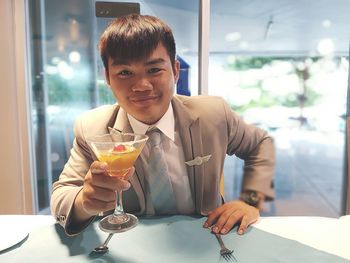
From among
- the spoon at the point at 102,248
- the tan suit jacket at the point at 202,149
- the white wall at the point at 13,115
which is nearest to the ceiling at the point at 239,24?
the white wall at the point at 13,115

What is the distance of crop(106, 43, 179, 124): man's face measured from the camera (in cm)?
101

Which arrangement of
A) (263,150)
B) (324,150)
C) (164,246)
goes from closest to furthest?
(164,246)
(263,150)
(324,150)

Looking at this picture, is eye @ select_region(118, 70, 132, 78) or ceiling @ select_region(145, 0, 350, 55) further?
ceiling @ select_region(145, 0, 350, 55)

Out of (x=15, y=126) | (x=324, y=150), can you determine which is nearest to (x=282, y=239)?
(x=15, y=126)

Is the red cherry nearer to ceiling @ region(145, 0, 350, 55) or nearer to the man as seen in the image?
the man

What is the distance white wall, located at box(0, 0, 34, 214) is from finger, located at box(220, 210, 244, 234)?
6.99 ft

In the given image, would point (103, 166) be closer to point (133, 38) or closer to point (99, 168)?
point (99, 168)

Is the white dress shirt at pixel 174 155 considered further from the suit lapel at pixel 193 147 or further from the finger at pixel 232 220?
the finger at pixel 232 220

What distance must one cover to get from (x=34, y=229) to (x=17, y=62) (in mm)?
1926

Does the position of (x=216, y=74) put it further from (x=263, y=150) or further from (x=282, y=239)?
(x=282, y=239)

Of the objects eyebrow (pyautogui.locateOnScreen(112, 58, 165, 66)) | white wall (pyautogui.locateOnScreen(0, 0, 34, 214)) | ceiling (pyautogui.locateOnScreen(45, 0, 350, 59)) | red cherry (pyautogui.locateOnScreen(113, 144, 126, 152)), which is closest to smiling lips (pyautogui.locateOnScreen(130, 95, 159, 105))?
eyebrow (pyautogui.locateOnScreen(112, 58, 165, 66))

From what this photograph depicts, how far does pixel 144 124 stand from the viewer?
1176 mm

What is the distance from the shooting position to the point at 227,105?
4.44 ft


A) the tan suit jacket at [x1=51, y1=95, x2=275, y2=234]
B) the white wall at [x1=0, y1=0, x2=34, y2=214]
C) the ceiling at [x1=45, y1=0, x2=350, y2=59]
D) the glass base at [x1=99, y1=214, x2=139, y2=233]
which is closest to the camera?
the glass base at [x1=99, y1=214, x2=139, y2=233]
